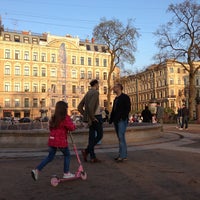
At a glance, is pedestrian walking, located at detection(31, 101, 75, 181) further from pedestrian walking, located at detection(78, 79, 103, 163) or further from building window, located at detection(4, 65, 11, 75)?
building window, located at detection(4, 65, 11, 75)

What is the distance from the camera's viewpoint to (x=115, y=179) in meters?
5.20

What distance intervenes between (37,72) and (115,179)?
220 ft

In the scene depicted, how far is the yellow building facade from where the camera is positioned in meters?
65.9

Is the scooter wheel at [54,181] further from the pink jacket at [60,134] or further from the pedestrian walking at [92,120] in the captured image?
the pedestrian walking at [92,120]

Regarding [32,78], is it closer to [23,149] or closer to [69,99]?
[69,99]

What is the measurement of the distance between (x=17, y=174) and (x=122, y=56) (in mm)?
37607

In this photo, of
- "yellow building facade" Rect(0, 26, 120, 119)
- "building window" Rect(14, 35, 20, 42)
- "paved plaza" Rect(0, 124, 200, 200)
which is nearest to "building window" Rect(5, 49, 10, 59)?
"yellow building facade" Rect(0, 26, 120, 119)

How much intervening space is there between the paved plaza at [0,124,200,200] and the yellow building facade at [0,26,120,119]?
183 ft

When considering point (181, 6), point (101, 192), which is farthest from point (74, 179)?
point (181, 6)

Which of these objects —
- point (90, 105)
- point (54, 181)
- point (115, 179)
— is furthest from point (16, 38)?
point (54, 181)

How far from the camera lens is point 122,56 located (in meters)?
42.0

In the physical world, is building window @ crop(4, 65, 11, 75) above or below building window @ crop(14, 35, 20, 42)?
below

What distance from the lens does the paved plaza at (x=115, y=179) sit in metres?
4.24

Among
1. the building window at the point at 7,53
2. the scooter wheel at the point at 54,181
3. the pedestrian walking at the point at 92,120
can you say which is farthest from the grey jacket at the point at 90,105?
A: the building window at the point at 7,53
